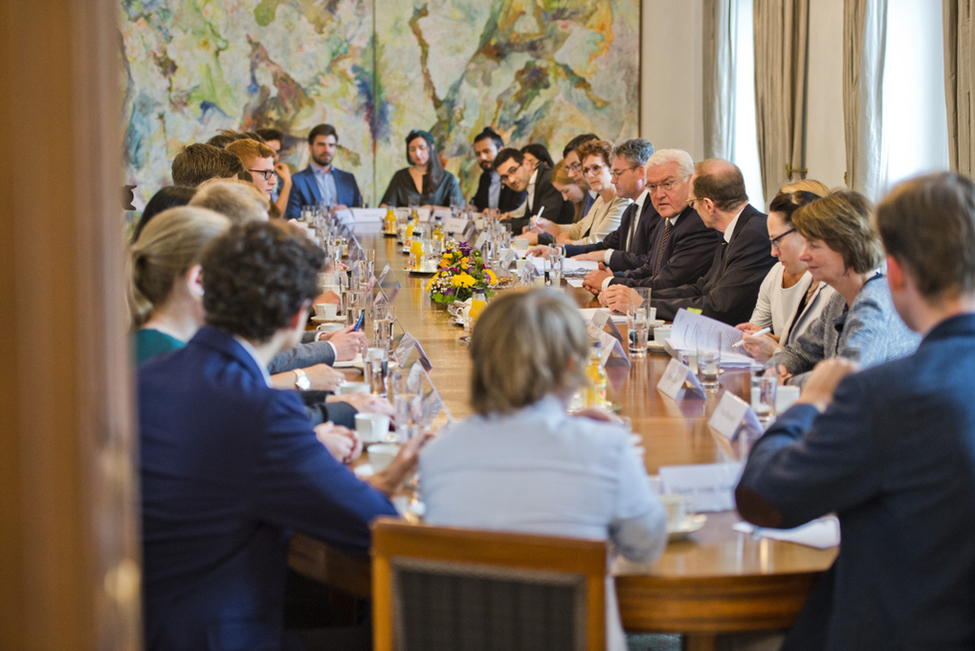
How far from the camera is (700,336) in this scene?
3.05 m

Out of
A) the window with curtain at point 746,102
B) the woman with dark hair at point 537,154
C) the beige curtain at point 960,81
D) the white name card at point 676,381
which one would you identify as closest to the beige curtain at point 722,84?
the window with curtain at point 746,102

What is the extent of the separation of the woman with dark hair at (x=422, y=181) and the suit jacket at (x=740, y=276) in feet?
19.9

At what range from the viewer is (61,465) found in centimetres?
83

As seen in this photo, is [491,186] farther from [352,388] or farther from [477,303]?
[352,388]

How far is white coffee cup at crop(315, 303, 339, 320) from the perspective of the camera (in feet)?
13.3

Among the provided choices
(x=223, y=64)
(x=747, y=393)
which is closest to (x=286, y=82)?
(x=223, y=64)

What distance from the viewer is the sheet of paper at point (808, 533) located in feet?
5.58

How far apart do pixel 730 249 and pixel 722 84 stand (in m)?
5.55

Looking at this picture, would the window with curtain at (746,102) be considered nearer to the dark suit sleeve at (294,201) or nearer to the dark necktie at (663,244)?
the dark necktie at (663,244)

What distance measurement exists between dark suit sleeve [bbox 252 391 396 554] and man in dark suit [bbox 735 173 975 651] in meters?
0.71

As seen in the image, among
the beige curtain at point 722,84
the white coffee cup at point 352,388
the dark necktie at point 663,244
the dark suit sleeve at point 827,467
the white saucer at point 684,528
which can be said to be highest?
the beige curtain at point 722,84

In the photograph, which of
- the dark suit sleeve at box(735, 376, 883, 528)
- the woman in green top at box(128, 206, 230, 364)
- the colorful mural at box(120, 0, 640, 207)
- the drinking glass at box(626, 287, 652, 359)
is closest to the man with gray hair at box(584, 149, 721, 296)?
the drinking glass at box(626, 287, 652, 359)

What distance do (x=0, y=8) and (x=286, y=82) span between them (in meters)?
10.3

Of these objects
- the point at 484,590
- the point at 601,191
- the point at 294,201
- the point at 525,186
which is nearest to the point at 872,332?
the point at 484,590
